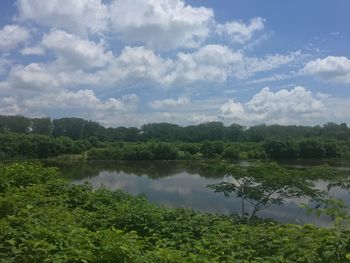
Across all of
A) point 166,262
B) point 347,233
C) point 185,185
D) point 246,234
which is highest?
point 347,233

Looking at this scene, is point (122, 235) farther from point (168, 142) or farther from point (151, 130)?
point (151, 130)

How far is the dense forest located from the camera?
164 ft

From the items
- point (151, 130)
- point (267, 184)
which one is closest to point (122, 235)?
point (267, 184)

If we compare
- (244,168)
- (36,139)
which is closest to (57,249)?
(244,168)

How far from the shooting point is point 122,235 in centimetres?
377

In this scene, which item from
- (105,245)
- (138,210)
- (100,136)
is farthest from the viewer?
(100,136)

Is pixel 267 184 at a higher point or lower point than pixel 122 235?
lower

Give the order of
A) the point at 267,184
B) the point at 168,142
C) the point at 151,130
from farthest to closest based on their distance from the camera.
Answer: the point at 151,130
the point at 168,142
the point at 267,184

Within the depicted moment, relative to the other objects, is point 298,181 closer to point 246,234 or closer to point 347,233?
point 246,234

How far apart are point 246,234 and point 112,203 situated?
2.86 m

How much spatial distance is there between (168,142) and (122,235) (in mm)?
69113

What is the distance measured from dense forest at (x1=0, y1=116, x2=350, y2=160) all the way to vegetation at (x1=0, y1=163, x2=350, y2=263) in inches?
1434

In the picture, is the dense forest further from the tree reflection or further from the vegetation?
the vegetation

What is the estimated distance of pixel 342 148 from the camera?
49750mm
